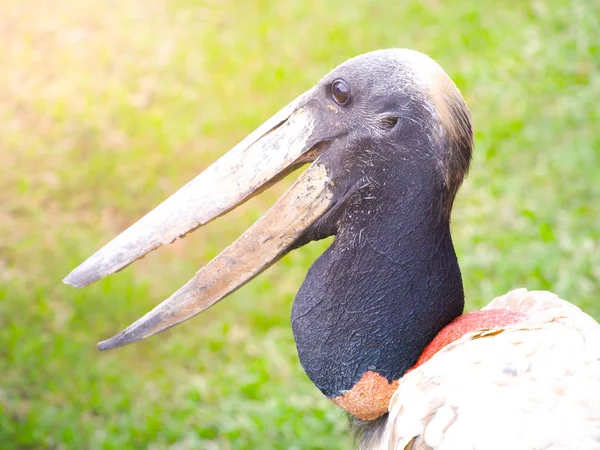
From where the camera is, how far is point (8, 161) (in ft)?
17.6

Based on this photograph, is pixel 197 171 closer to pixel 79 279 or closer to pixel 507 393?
pixel 79 279

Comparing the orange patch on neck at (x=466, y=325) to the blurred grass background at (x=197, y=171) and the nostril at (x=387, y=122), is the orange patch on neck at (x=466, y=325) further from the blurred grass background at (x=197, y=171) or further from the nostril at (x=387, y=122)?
the blurred grass background at (x=197, y=171)

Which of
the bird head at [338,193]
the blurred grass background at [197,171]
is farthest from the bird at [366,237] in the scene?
the blurred grass background at [197,171]

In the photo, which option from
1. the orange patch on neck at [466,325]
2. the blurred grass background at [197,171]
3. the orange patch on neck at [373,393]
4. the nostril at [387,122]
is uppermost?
the nostril at [387,122]

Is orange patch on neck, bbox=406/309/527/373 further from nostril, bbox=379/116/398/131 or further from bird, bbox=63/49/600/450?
nostril, bbox=379/116/398/131

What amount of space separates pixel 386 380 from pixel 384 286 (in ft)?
0.90

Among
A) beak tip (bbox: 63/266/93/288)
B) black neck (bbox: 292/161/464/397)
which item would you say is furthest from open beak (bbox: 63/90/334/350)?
black neck (bbox: 292/161/464/397)

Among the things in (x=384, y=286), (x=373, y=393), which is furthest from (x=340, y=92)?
(x=373, y=393)

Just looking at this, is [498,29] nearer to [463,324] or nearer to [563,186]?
[563,186]

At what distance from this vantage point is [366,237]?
232 centimetres

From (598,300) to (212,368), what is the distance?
2093 millimetres

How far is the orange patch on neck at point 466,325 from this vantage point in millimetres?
2258

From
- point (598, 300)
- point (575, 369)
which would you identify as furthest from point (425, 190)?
point (598, 300)

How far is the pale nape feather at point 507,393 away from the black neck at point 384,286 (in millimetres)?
164
